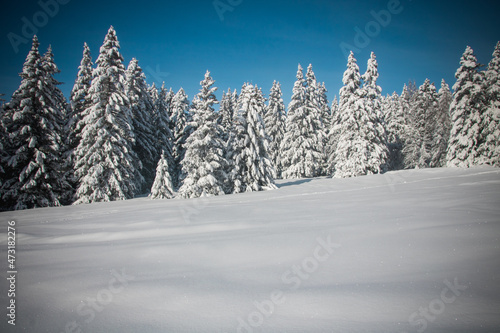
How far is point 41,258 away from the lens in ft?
14.9

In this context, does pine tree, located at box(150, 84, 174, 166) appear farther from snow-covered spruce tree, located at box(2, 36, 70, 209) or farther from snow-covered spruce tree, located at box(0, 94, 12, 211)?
snow-covered spruce tree, located at box(0, 94, 12, 211)

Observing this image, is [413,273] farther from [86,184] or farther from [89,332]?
[86,184]

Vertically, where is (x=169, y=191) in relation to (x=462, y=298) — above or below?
above

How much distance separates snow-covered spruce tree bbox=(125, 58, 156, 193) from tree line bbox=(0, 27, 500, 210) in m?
0.14

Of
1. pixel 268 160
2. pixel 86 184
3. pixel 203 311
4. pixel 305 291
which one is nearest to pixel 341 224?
pixel 305 291

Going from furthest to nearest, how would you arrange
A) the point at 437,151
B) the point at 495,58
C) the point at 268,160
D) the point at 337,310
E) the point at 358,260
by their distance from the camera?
the point at 437,151 < the point at 495,58 < the point at 268,160 < the point at 358,260 < the point at 337,310

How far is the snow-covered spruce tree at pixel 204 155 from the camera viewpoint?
21.0 metres

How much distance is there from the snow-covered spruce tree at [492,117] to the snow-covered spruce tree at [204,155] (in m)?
28.2

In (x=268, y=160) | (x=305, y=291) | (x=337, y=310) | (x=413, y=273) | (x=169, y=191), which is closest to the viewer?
(x=337, y=310)

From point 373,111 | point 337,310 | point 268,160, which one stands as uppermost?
point 373,111

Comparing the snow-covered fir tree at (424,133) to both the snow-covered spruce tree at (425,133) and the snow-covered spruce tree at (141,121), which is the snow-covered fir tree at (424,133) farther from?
the snow-covered spruce tree at (141,121)

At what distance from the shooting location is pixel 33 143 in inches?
820

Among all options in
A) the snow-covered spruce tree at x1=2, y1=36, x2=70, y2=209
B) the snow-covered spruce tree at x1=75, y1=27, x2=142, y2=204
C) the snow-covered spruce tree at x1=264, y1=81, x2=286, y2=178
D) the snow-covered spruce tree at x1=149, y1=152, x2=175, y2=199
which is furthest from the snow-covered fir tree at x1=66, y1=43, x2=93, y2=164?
the snow-covered spruce tree at x1=264, y1=81, x2=286, y2=178

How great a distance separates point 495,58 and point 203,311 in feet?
134
